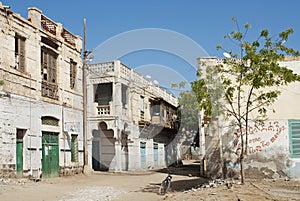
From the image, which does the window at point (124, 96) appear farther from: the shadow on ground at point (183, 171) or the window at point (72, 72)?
the shadow on ground at point (183, 171)

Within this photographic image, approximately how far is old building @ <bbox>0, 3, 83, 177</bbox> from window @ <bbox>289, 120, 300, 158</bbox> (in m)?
11.8

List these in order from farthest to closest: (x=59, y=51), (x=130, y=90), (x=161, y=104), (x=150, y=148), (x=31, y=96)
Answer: (x=161, y=104) → (x=150, y=148) → (x=130, y=90) → (x=59, y=51) → (x=31, y=96)

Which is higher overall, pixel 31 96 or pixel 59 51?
pixel 59 51

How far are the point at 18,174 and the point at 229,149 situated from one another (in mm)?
9502

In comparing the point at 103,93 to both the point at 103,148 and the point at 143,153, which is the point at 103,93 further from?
the point at 143,153

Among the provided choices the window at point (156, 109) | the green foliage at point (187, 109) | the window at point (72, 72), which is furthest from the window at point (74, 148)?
Answer: the green foliage at point (187, 109)

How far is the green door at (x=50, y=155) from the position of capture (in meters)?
18.9

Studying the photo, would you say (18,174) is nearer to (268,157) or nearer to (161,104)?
(268,157)

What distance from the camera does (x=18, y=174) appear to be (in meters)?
16.6

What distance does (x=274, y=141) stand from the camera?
15133mm

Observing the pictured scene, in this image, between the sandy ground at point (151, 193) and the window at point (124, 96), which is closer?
the sandy ground at point (151, 193)

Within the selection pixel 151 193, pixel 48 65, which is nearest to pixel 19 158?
pixel 48 65

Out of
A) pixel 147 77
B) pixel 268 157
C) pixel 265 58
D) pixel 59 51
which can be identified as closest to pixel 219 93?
pixel 265 58

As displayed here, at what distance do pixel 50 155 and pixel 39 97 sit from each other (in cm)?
323
